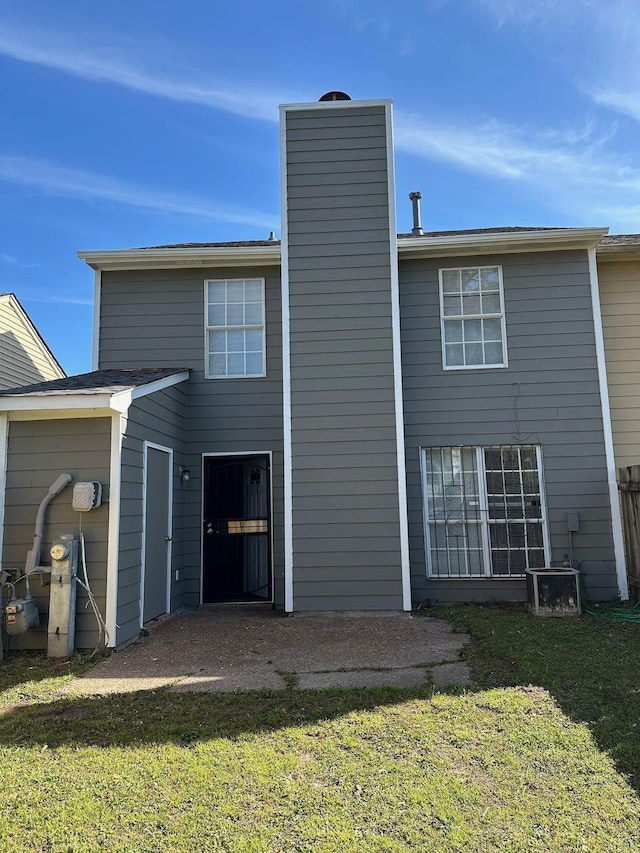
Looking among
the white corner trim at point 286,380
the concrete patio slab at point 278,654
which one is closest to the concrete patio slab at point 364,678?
the concrete patio slab at point 278,654

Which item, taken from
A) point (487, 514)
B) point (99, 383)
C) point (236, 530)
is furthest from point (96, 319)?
point (487, 514)

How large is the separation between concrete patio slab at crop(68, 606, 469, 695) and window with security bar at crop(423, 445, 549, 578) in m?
1.19

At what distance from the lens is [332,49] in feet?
25.3

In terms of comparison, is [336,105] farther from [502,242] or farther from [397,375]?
[397,375]

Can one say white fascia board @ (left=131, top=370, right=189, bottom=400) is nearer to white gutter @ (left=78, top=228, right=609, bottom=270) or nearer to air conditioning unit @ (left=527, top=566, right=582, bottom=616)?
white gutter @ (left=78, top=228, right=609, bottom=270)

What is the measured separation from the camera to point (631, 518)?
652 centimetres

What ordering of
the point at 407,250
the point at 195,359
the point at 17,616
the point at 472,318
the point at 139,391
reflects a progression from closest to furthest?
the point at 17,616 < the point at 139,391 < the point at 407,250 < the point at 472,318 < the point at 195,359

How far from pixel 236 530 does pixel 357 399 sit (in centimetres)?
248

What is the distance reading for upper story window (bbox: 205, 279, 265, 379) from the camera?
748 cm

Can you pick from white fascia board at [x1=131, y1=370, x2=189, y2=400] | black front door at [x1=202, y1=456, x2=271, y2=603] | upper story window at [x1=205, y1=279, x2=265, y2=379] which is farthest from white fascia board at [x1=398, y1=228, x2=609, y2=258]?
black front door at [x1=202, y1=456, x2=271, y2=603]

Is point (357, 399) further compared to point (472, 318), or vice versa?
point (472, 318)

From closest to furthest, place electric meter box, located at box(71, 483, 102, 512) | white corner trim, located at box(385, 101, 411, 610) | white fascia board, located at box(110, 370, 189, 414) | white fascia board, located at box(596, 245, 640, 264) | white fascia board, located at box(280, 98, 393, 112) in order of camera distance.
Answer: electric meter box, located at box(71, 483, 102, 512) < white fascia board, located at box(110, 370, 189, 414) < white corner trim, located at box(385, 101, 411, 610) < white fascia board, located at box(280, 98, 393, 112) < white fascia board, located at box(596, 245, 640, 264)

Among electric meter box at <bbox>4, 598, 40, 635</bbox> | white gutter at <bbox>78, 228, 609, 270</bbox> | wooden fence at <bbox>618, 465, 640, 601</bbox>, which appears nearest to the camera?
electric meter box at <bbox>4, 598, 40, 635</bbox>

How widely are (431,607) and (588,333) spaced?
4095 millimetres
